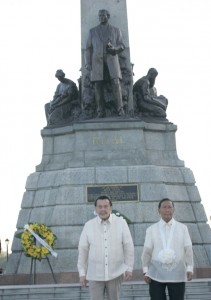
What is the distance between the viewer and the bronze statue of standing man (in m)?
18.7

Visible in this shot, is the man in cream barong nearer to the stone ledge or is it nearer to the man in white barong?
the man in white barong

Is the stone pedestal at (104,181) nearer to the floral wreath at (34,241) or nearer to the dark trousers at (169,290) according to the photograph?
the floral wreath at (34,241)

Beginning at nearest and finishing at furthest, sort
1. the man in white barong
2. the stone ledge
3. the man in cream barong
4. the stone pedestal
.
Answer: the man in white barong < the man in cream barong < the stone ledge < the stone pedestal

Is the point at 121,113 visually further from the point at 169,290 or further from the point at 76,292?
the point at 169,290

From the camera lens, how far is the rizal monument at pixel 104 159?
16703 millimetres

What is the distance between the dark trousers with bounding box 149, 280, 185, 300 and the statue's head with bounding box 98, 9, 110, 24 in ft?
40.0

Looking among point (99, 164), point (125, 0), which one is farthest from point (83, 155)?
point (125, 0)

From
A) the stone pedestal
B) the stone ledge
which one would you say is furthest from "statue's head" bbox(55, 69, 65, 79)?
the stone ledge

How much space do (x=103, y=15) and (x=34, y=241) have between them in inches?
290

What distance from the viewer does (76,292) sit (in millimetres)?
12875

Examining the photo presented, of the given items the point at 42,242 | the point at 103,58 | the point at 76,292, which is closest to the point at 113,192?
the point at 42,242

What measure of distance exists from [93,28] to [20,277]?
7927 millimetres

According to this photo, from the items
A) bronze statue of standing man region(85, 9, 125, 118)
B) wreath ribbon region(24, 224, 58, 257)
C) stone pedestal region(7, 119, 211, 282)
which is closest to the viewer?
wreath ribbon region(24, 224, 58, 257)

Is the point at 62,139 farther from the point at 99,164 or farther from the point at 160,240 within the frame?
the point at 160,240
